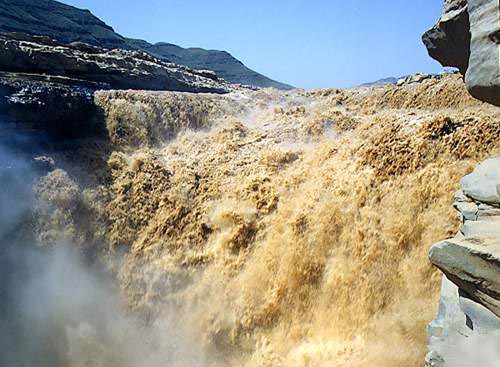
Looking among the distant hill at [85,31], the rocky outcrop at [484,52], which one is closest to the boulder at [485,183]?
the rocky outcrop at [484,52]

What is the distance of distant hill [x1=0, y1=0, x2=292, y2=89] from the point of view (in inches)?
1494

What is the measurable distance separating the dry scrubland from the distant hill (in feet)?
97.9

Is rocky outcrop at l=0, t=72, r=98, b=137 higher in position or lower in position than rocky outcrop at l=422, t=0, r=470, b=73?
lower

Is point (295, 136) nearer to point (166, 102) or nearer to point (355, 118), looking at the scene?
point (355, 118)

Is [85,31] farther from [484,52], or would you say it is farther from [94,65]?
[484,52]

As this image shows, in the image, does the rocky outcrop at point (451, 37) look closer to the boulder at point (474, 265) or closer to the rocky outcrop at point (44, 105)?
the boulder at point (474, 265)

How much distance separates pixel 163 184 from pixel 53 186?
2.90 m

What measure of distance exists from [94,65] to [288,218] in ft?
33.8

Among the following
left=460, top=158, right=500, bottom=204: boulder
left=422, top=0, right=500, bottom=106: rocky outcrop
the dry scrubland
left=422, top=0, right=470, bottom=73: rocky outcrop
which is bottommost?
the dry scrubland

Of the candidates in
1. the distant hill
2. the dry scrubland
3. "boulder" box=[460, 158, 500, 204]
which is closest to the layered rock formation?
the dry scrubland

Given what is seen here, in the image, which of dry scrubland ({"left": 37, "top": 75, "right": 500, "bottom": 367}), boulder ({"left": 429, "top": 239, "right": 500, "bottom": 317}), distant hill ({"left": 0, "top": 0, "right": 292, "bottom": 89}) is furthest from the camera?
distant hill ({"left": 0, "top": 0, "right": 292, "bottom": 89})

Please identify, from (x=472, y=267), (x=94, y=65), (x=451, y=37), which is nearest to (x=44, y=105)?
(x=94, y=65)

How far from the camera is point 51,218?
11273mm

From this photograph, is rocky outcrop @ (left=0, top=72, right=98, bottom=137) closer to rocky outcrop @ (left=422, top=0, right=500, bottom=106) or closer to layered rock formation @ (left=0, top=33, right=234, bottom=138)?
layered rock formation @ (left=0, top=33, right=234, bottom=138)
